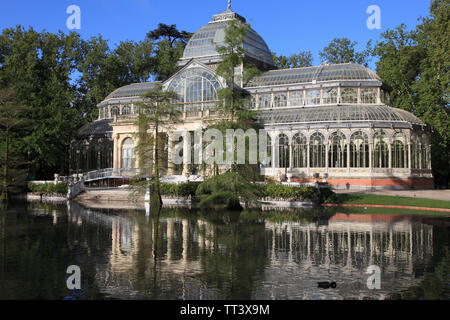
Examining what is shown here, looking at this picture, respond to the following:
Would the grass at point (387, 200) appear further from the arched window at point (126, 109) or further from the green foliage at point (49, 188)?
the arched window at point (126, 109)

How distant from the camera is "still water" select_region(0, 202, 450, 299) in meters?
12.7

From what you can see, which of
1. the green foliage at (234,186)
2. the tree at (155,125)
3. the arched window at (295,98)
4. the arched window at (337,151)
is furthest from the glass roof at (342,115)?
the green foliage at (234,186)

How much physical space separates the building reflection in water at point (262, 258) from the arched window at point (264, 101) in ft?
109

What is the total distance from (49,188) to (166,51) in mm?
40410

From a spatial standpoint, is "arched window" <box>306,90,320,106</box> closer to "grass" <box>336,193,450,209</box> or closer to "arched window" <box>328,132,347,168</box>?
"arched window" <box>328,132,347,168</box>

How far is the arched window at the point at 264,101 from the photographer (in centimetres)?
5944

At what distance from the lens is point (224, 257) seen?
1703 centimetres

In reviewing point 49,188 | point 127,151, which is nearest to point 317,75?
point 127,151

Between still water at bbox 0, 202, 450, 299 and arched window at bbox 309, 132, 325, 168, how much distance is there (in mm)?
23170

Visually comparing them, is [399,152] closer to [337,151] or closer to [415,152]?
[415,152]

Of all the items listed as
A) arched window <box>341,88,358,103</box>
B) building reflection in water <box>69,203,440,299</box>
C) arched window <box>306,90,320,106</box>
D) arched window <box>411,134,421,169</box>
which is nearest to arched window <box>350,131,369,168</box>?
arched window <box>411,134,421,169</box>
